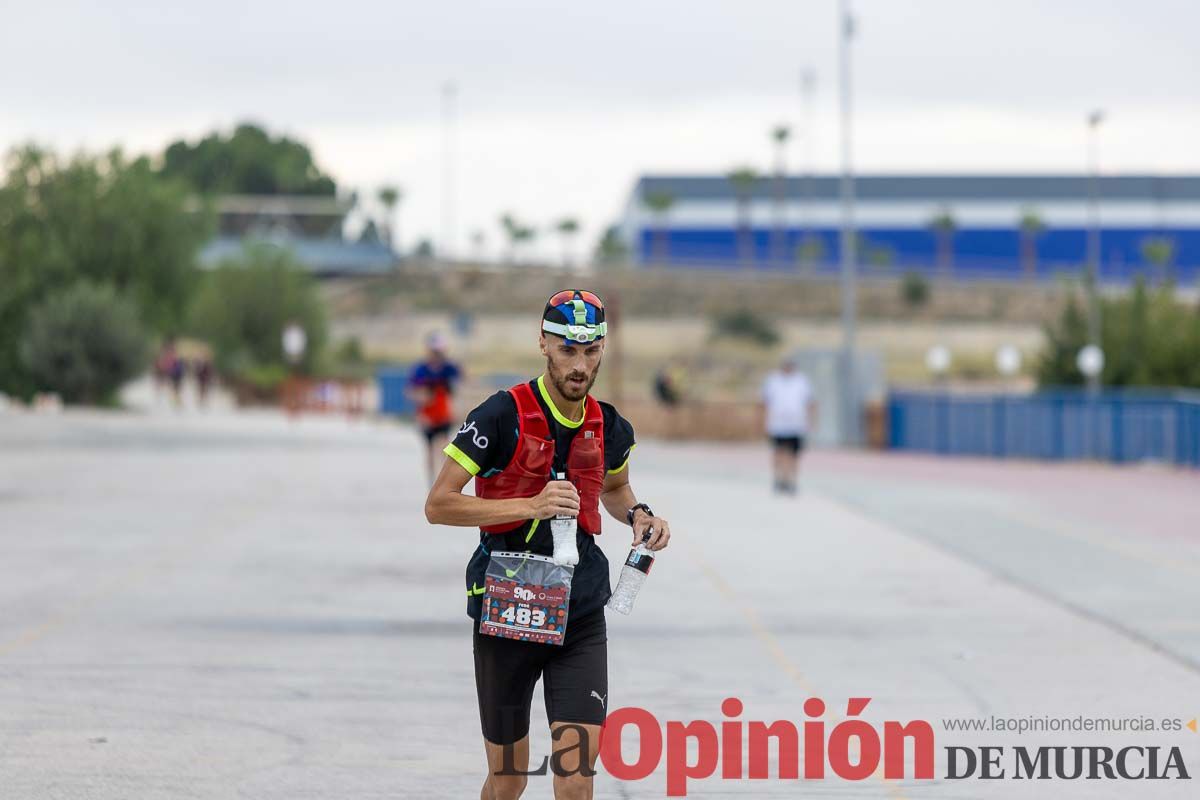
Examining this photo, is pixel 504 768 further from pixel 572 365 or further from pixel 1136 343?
pixel 1136 343

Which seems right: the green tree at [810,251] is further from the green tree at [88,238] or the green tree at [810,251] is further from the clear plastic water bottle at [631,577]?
the clear plastic water bottle at [631,577]

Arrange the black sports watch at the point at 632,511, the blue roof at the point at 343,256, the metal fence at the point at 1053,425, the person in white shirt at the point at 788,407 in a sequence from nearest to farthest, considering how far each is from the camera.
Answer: the black sports watch at the point at 632,511, the person in white shirt at the point at 788,407, the metal fence at the point at 1053,425, the blue roof at the point at 343,256

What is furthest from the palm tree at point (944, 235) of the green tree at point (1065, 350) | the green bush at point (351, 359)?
the green tree at point (1065, 350)

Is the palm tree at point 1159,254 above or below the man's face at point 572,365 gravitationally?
above

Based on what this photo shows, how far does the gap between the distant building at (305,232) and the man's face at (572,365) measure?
106 m

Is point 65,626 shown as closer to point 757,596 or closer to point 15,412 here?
point 757,596

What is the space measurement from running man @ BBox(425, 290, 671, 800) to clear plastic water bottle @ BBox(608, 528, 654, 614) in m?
0.03

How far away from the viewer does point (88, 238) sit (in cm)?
5628

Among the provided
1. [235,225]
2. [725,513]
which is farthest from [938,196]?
[725,513]

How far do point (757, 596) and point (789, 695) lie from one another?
4.36 meters

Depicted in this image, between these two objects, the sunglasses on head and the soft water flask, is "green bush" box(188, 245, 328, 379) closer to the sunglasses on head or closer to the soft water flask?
the sunglasses on head

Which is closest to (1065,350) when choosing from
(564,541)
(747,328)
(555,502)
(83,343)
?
(83,343)

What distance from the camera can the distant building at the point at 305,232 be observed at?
12062 centimetres

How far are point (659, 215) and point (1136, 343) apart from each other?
267 feet
